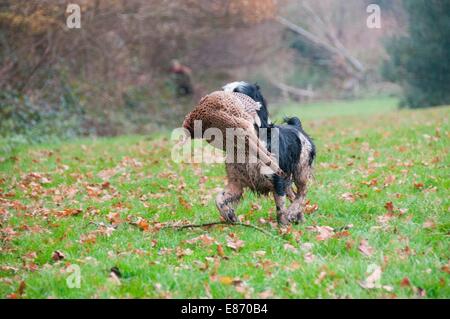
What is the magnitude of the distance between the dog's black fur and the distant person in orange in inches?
587

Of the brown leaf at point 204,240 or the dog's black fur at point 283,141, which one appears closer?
the brown leaf at point 204,240

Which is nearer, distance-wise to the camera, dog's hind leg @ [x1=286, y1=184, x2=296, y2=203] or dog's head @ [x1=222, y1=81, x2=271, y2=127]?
dog's head @ [x1=222, y1=81, x2=271, y2=127]

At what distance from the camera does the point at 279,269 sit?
495 cm

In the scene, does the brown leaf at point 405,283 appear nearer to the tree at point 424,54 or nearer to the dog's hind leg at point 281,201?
the dog's hind leg at point 281,201

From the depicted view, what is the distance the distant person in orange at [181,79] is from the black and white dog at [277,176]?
49.4 ft

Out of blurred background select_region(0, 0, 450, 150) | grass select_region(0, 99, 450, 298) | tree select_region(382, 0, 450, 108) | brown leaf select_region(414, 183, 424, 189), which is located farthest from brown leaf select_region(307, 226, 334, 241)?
tree select_region(382, 0, 450, 108)

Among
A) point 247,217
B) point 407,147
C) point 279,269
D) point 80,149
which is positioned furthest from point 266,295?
point 80,149

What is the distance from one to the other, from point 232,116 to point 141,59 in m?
15.3

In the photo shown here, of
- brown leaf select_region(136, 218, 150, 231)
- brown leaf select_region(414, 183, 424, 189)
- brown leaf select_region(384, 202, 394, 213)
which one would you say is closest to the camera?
brown leaf select_region(136, 218, 150, 231)

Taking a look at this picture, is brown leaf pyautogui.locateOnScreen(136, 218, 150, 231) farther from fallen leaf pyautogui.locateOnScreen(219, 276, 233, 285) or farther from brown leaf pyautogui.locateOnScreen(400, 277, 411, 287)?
brown leaf pyautogui.locateOnScreen(400, 277, 411, 287)

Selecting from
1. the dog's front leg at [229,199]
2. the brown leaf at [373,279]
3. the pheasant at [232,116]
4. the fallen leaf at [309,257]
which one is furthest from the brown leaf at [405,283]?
the dog's front leg at [229,199]

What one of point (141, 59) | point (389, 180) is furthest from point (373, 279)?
point (141, 59)

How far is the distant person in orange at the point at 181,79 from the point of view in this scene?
70.1 ft

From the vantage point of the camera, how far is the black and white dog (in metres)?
6.05
